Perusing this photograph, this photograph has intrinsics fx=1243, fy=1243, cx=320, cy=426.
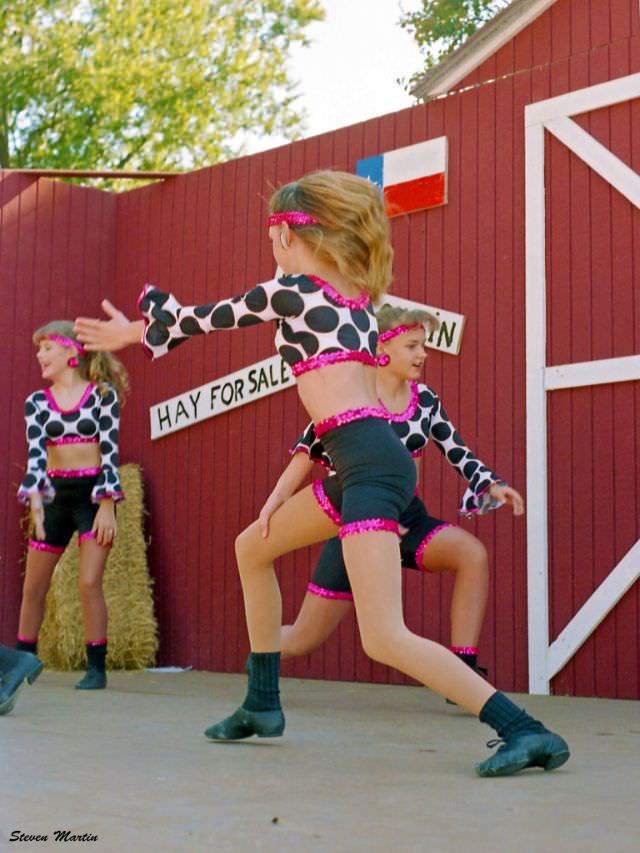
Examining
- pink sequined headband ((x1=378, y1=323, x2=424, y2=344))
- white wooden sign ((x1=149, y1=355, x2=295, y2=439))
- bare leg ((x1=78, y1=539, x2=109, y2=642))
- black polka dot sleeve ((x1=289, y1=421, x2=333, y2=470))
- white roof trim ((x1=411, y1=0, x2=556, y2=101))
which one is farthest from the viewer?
white wooden sign ((x1=149, y1=355, x2=295, y2=439))

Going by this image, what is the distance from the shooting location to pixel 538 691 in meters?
5.24

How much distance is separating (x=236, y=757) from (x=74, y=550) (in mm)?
3755

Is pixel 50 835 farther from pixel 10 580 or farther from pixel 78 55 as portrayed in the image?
pixel 78 55

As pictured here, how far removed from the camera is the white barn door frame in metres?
5.12

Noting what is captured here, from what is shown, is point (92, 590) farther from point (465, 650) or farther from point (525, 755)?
point (525, 755)

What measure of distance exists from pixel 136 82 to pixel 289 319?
20.0 meters

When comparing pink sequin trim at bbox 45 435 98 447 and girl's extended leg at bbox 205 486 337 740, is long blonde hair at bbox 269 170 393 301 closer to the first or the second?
girl's extended leg at bbox 205 486 337 740

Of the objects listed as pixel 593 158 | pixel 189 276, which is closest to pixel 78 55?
pixel 189 276

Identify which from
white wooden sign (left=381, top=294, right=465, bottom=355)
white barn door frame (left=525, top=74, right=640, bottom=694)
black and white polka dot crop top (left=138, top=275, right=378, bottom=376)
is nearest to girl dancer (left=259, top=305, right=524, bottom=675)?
white barn door frame (left=525, top=74, right=640, bottom=694)

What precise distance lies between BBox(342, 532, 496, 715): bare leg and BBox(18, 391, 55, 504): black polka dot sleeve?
9.14ft

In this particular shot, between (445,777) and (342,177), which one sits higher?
(342,177)

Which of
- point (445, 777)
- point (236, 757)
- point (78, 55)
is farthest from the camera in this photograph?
point (78, 55)

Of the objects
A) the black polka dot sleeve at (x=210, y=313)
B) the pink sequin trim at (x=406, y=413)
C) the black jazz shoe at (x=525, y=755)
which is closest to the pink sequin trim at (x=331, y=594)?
the pink sequin trim at (x=406, y=413)

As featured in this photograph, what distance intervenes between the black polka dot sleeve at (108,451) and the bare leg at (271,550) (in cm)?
222
